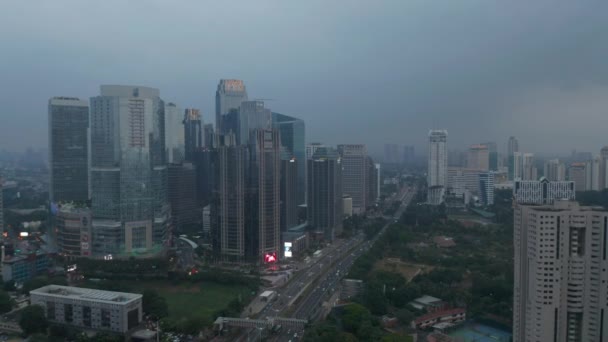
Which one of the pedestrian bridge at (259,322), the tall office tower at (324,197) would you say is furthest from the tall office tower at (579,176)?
the pedestrian bridge at (259,322)

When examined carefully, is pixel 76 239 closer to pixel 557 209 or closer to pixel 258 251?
pixel 258 251

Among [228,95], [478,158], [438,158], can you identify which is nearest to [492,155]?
[478,158]

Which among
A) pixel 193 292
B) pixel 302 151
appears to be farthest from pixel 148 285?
pixel 302 151

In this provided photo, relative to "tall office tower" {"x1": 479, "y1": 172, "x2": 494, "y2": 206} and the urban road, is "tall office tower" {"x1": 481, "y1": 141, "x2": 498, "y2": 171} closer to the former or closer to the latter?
"tall office tower" {"x1": 479, "y1": 172, "x2": 494, "y2": 206}

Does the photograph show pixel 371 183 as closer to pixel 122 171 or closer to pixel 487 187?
pixel 487 187

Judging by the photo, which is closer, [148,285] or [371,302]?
[371,302]

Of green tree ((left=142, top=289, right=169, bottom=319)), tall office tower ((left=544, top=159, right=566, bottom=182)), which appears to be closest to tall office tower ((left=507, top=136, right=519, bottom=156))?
tall office tower ((left=544, top=159, right=566, bottom=182))
